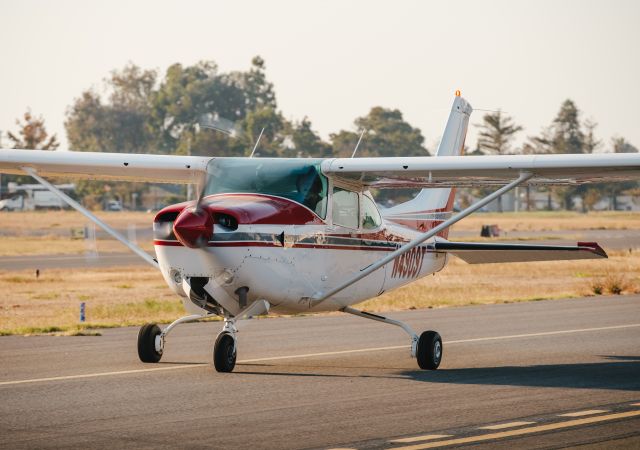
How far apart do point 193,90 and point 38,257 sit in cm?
6686

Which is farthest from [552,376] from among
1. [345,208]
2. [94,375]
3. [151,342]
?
[94,375]

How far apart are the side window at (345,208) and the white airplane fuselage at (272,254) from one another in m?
0.11

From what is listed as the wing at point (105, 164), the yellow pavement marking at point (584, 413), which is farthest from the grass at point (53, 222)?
the yellow pavement marking at point (584, 413)

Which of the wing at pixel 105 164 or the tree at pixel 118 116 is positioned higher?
the tree at pixel 118 116

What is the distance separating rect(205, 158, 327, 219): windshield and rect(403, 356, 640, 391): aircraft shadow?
2411mm

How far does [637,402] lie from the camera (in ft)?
34.8

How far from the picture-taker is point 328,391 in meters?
11.4

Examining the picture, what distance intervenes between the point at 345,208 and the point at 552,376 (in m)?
3.27

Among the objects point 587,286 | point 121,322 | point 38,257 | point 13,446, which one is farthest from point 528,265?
point 13,446

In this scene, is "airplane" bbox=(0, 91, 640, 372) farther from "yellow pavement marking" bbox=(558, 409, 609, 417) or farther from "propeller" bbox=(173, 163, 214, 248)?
"yellow pavement marking" bbox=(558, 409, 609, 417)

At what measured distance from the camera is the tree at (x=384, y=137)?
5271 inches

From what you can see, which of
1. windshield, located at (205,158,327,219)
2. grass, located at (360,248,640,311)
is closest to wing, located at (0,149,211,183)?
windshield, located at (205,158,327,219)

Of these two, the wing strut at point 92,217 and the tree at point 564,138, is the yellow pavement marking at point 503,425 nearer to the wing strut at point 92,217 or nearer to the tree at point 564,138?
the wing strut at point 92,217

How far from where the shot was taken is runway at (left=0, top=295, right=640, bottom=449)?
8.91 m
